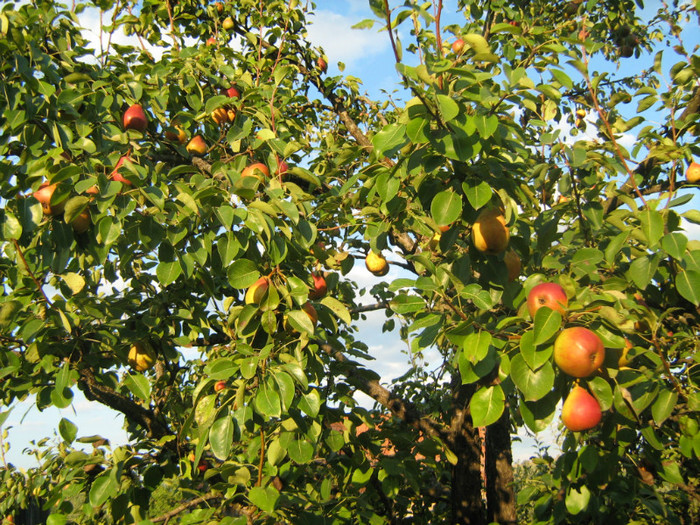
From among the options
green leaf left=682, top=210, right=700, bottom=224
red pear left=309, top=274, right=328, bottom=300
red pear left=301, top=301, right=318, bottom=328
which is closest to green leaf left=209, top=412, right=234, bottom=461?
red pear left=301, top=301, right=318, bottom=328

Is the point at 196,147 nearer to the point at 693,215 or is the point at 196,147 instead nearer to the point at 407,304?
the point at 407,304

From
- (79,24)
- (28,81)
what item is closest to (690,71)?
(28,81)

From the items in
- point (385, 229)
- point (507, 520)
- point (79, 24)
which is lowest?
point (507, 520)

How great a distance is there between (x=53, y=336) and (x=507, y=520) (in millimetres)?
2795

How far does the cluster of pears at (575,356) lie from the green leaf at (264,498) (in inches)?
43.9

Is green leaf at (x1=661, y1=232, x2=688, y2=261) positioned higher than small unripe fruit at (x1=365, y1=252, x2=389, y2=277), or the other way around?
small unripe fruit at (x1=365, y1=252, x2=389, y2=277)

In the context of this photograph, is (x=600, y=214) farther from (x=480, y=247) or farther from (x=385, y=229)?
(x=385, y=229)

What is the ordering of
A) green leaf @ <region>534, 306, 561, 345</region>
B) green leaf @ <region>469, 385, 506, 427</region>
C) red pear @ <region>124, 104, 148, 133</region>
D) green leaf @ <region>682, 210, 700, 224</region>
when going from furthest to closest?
red pear @ <region>124, 104, 148, 133</region> < green leaf @ <region>682, 210, 700, 224</region> < green leaf @ <region>469, 385, 506, 427</region> < green leaf @ <region>534, 306, 561, 345</region>

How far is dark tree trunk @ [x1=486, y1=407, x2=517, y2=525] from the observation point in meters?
3.29

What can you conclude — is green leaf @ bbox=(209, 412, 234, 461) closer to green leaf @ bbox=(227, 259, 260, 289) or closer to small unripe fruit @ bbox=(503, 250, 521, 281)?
green leaf @ bbox=(227, 259, 260, 289)

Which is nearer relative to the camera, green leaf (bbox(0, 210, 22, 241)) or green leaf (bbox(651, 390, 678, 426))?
green leaf (bbox(651, 390, 678, 426))

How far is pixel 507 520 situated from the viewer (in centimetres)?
323

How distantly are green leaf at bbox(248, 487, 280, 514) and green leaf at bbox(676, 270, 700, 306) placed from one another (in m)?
1.67

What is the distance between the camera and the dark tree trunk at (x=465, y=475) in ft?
10.4
